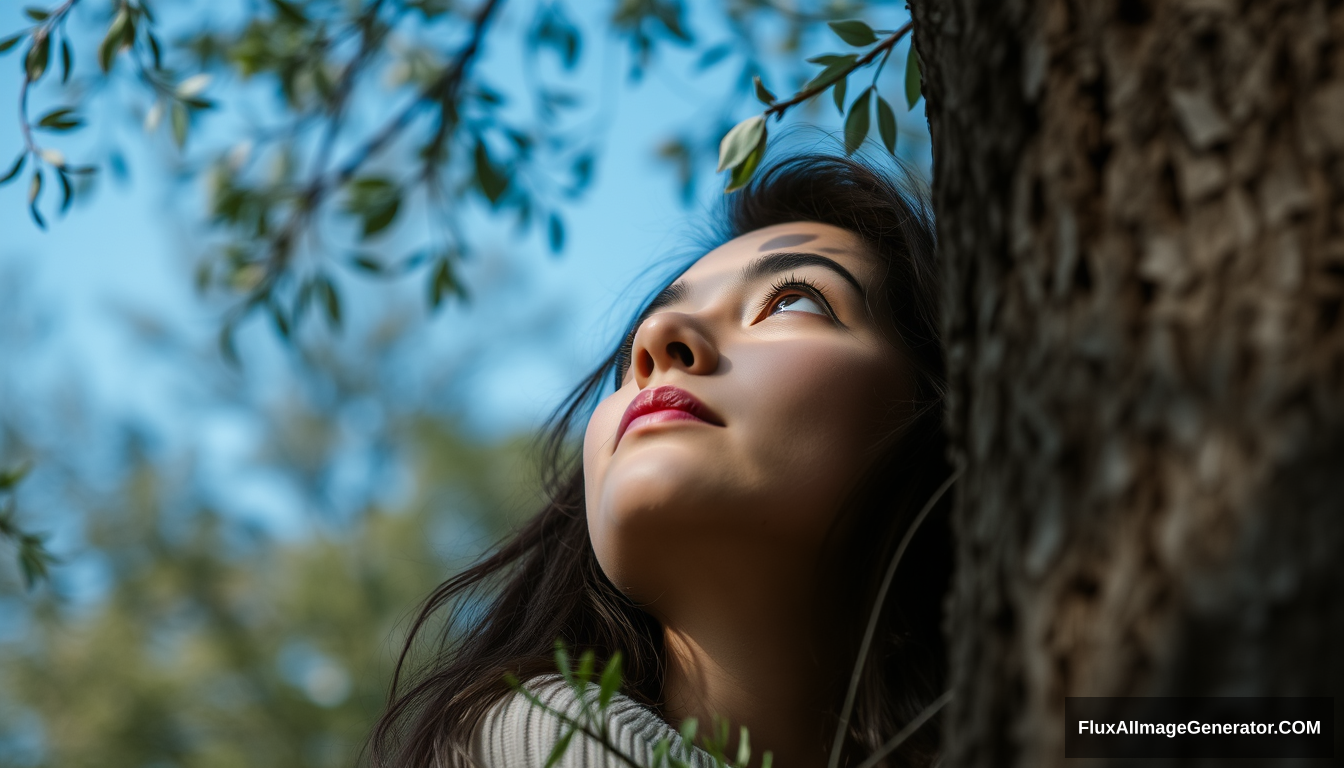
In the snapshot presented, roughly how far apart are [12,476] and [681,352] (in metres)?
1.02

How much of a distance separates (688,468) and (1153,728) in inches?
30.0

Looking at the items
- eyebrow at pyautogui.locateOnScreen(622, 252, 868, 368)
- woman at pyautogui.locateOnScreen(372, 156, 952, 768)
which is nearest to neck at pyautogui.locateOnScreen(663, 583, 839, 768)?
woman at pyautogui.locateOnScreen(372, 156, 952, 768)

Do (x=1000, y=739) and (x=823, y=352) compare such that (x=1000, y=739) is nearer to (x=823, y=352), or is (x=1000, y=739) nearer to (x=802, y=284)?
(x=823, y=352)

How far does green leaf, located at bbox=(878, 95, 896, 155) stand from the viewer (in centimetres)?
138

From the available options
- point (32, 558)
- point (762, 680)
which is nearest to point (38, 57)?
point (32, 558)

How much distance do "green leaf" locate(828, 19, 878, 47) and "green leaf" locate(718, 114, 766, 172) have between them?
18 cm

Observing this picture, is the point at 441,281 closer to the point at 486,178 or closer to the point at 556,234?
the point at 556,234

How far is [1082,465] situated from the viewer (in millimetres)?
557

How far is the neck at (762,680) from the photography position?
1.35 metres

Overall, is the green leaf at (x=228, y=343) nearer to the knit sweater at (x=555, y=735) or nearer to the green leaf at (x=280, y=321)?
the green leaf at (x=280, y=321)

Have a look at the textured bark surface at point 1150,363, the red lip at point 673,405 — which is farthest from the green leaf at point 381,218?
the textured bark surface at point 1150,363

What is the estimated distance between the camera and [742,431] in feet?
4.13

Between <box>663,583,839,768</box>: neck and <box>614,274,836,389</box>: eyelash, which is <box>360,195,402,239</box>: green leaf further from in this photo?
<box>663,583,839,768</box>: neck

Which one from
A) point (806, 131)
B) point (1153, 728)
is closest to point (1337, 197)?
point (1153, 728)
